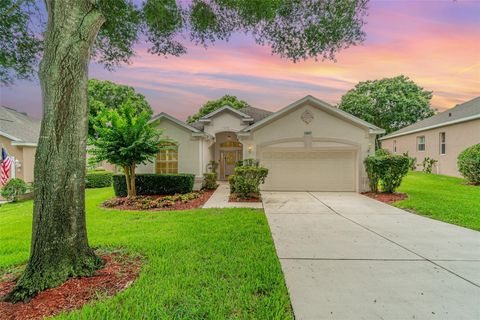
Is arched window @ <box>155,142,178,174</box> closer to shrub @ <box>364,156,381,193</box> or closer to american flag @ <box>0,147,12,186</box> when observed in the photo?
american flag @ <box>0,147,12,186</box>

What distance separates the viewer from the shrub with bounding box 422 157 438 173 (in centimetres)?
1831

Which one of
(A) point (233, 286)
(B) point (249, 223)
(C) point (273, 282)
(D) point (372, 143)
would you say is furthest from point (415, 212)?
(A) point (233, 286)

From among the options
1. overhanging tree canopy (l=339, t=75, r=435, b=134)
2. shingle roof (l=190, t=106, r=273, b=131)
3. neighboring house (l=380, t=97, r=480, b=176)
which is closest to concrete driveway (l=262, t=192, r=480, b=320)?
shingle roof (l=190, t=106, r=273, b=131)

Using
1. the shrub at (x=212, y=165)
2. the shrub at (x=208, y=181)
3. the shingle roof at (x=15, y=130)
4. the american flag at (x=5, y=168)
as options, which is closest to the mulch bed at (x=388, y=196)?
the shrub at (x=208, y=181)

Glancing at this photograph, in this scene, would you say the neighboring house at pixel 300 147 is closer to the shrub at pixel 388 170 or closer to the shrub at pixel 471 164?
the shrub at pixel 388 170

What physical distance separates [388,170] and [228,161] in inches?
412

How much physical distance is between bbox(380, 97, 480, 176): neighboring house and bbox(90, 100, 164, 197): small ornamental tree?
59.8 ft

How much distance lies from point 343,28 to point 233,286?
702cm

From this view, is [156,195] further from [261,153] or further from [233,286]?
[233,286]

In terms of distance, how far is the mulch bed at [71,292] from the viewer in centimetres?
271

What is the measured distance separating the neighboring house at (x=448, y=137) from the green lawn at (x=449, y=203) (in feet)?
13.7

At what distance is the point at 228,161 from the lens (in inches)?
710

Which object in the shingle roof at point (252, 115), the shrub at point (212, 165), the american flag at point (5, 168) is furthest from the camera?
the shingle roof at point (252, 115)

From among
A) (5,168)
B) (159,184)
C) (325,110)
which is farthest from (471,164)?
(5,168)
